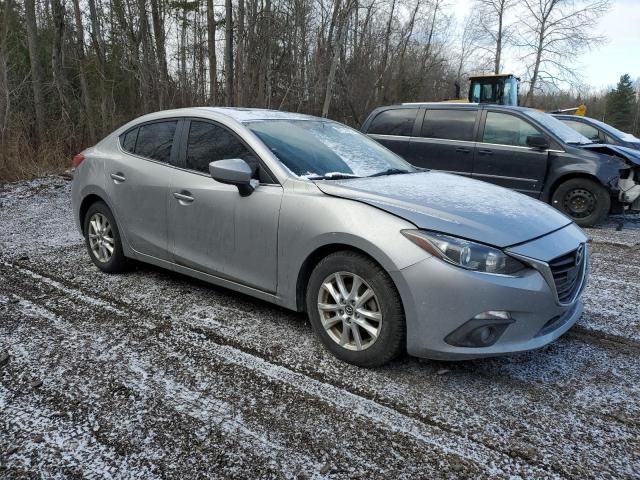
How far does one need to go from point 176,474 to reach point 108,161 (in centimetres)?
330

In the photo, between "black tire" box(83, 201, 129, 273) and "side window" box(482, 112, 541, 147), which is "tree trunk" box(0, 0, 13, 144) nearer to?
"black tire" box(83, 201, 129, 273)

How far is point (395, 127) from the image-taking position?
29.1 ft

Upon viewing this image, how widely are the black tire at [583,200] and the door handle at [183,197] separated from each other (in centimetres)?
603

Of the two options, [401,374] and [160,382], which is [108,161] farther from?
[401,374]

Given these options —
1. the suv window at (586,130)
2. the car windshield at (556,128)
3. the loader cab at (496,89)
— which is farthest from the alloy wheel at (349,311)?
the loader cab at (496,89)

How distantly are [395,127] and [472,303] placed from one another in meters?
6.73

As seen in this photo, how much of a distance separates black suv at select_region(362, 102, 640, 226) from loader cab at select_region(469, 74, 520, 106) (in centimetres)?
767

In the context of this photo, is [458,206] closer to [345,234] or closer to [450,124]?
[345,234]

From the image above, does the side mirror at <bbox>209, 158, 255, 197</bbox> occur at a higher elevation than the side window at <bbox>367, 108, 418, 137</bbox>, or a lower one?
lower

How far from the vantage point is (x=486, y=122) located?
8.02m

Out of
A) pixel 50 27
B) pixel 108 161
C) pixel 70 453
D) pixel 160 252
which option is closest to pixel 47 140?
pixel 50 27

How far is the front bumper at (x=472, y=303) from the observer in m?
2.59

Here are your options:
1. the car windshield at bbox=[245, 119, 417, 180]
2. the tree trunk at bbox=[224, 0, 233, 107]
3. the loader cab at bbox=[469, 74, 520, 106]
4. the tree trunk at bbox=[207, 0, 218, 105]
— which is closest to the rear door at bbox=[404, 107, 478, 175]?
the car windshield at bbox=[245, 119, 417, 180]

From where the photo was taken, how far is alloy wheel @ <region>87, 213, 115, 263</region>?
15.3 ft
